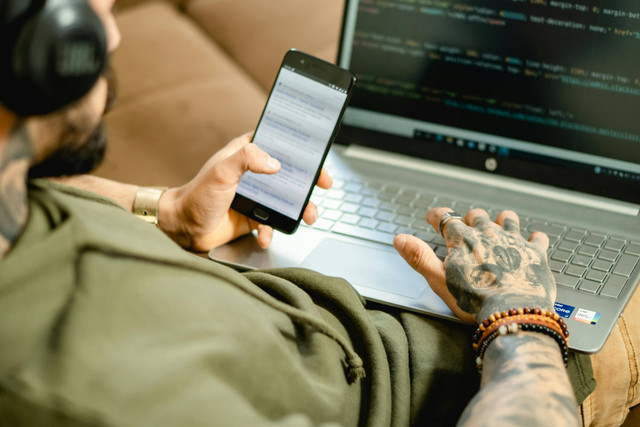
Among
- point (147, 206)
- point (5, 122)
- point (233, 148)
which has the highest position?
point (5, 122)

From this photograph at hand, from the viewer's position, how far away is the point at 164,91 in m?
1.46

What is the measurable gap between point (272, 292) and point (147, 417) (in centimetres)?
27

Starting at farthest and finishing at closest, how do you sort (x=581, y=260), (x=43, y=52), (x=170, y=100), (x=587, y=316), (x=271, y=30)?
(x=271, y=30) < (x=170, y=100) < (x=581, y=260) < (x=587, y=316) < (x=43, y=52)

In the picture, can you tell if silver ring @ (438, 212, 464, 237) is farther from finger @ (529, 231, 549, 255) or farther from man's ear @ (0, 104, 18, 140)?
man's ear @ (0, 104, 18, 140)

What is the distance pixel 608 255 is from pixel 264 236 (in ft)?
1.60

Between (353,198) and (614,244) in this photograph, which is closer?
(614,244)

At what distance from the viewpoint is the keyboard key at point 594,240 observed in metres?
0.88

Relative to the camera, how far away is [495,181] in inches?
40.6

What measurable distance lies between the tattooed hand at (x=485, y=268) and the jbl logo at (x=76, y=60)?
0.44 metres

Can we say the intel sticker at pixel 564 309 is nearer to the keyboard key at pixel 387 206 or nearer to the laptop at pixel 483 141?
the laptop at pixel 483 141

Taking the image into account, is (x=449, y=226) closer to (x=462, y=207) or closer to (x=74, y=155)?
(x=462, y=207)

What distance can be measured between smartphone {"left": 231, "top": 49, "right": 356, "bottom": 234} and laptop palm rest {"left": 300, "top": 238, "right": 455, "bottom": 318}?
65 millimetres

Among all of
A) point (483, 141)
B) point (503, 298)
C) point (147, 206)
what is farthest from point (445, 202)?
point (147, 206)

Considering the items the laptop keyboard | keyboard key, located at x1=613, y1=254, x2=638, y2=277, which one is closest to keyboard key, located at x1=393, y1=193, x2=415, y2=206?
the laptop keyboard
